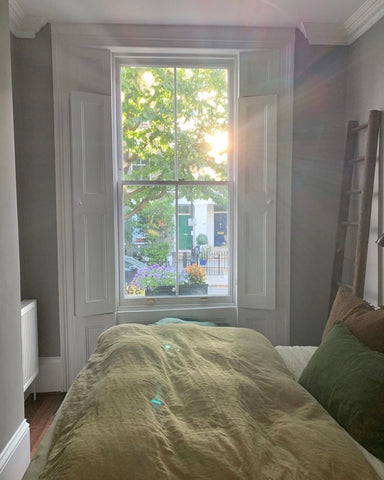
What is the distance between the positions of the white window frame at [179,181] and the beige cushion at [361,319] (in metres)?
1.46

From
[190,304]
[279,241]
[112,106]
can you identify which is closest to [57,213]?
[112,106]

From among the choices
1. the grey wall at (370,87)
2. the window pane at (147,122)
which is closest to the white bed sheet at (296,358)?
the grey wall at (370,87)

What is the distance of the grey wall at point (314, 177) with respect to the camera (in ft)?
11.1

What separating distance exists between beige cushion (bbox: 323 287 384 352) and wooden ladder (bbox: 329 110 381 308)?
75cm

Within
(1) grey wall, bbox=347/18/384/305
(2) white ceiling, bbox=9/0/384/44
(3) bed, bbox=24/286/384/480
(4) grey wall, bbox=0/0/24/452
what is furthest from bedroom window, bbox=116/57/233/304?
(3) bed, bbox=24/286/384/480

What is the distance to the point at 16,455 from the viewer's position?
2199 millimetres

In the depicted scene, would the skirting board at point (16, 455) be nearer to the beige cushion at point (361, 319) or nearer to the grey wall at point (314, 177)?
the beige cushion at point (361, 319)

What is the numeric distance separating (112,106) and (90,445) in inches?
111

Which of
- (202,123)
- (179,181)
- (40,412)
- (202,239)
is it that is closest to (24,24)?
(202,123)

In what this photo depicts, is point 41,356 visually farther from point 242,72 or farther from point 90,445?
point 242,72

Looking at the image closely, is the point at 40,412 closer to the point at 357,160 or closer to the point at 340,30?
the point at 357,160

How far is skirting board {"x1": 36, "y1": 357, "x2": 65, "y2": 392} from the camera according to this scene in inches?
131

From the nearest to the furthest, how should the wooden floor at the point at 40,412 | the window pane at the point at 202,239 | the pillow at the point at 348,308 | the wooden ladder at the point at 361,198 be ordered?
the pillow at the point at 348,308
the wooden floor at the point at 40,412
the wooden ladder at the point at 361,198
the window pane at the point at 202,239

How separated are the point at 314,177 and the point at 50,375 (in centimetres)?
282
